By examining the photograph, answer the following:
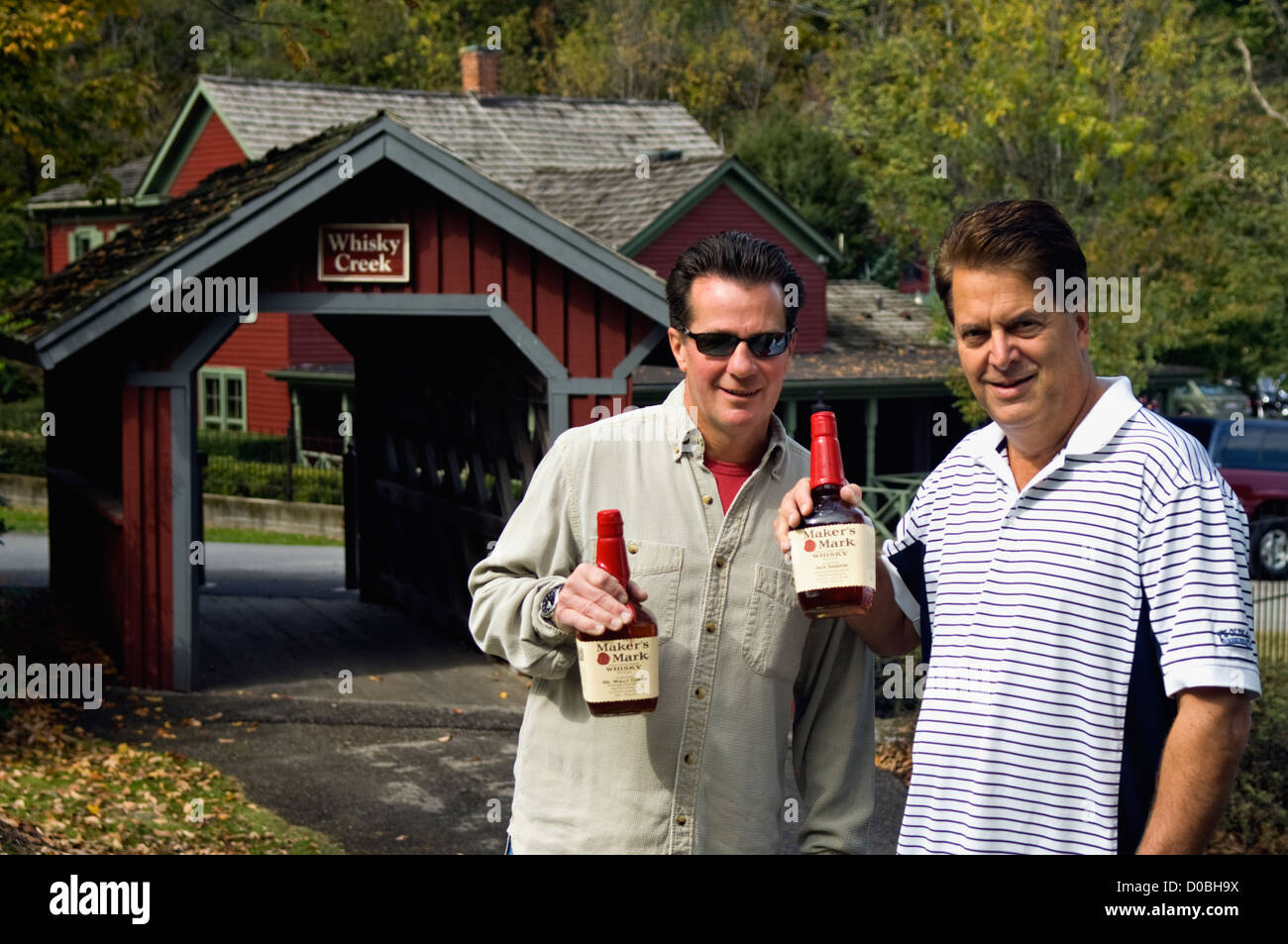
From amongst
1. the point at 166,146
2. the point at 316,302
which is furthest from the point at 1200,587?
the point at 166,146

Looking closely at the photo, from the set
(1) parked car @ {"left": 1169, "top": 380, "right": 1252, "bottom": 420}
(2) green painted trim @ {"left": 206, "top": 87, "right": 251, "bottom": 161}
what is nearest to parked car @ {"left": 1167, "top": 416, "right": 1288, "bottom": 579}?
(1) parked car @ {"left": 1169, "top": 380, "right": 1252, "bottom": 420}

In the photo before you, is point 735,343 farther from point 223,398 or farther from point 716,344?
point 223,398

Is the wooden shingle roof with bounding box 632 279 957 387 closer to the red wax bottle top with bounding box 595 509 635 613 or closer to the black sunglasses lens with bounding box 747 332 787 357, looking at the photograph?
the black sunglasses lens with bounding box 747 332 787 357

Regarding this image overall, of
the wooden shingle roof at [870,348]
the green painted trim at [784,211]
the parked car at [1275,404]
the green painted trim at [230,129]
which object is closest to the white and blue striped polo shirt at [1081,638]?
the wooden shingle roof at [870,348]

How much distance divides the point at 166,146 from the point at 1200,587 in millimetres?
37167

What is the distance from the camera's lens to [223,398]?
122 feet

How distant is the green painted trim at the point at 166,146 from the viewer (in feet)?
117

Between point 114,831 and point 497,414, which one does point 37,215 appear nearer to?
point 497,414

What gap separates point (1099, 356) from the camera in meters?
23.0

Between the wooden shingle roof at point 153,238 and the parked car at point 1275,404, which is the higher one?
the wooden shingle roof at point 153,238

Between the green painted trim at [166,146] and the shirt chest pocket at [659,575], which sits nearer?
the shirt chest pocket at [659,575]

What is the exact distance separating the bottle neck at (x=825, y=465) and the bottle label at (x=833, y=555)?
100 millimetres

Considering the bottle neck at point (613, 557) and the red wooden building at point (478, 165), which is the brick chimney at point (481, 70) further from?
the bottle neck at point (613, 557)

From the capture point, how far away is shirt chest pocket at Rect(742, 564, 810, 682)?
3.72 metres
